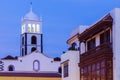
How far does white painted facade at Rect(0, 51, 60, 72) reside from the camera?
78.0m

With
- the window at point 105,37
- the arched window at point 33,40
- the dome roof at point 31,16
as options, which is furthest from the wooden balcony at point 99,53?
the dome roof at point 31,16

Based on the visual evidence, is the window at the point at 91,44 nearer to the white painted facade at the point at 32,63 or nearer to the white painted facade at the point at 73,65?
the white painted facade at the point at 73,65

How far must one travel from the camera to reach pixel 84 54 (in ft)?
128

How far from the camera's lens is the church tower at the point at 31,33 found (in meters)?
86.4

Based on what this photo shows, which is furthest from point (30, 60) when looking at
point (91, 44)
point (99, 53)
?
point (99, 53)

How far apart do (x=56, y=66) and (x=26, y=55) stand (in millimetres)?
5405

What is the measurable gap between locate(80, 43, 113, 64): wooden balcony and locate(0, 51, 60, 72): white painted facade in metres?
39.8

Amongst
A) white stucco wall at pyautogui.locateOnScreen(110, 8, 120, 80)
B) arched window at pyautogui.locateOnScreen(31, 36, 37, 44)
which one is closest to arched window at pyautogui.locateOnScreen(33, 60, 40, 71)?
arched window at pyautogui.locateOnScreen(31, 36, 37, 44)

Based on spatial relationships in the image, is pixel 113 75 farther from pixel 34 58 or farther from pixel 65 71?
pixel 34 58

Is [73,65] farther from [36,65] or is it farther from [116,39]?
[36,65]

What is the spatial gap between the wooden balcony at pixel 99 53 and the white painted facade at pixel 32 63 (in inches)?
1568

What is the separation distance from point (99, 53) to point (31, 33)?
54.2 meters

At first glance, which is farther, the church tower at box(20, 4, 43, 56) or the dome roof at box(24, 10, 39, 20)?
the dome roof at box(24, 10, 39, 20)

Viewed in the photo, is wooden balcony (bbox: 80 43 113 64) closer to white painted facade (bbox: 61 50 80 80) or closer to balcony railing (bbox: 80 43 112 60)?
balcony railing (bbox: 80 43 112 60)
